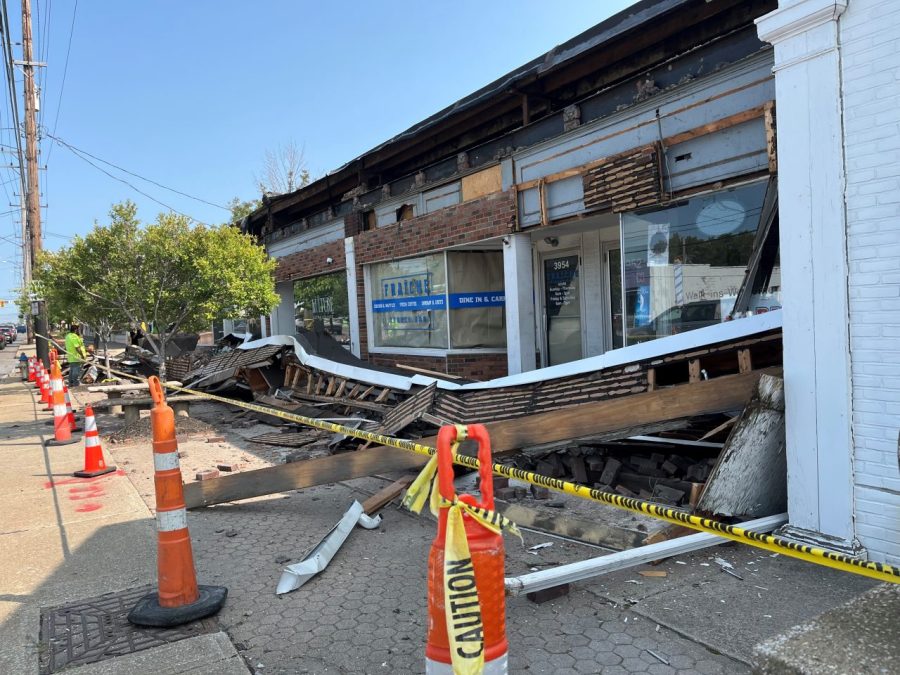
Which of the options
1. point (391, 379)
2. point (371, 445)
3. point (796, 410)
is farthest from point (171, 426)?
point (391, 379)

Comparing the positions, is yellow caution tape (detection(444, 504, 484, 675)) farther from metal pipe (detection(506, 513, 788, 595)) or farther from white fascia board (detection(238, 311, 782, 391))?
white fascia board (detection(238, 311, 782, 391))

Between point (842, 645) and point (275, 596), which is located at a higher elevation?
point (842, 645)

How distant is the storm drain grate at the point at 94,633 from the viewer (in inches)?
131

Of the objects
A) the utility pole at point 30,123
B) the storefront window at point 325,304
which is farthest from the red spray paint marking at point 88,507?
the utility pole at point 30,123

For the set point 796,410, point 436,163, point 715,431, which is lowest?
point 715,431

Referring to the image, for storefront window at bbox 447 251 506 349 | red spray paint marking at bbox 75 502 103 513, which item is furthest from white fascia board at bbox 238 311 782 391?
red spray paint marking at bbox 75 502 103 513

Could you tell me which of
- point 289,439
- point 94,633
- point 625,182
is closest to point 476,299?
point 289,439

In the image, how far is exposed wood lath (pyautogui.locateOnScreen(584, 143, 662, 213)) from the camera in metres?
7.20

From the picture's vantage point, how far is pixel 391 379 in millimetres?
9438

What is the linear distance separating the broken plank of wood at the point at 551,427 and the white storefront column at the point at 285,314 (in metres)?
12.9

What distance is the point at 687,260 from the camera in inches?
279

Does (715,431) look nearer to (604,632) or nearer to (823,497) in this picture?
(823,497)

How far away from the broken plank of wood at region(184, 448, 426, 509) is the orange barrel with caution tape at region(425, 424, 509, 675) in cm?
326

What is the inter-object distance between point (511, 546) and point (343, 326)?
11.1 m
